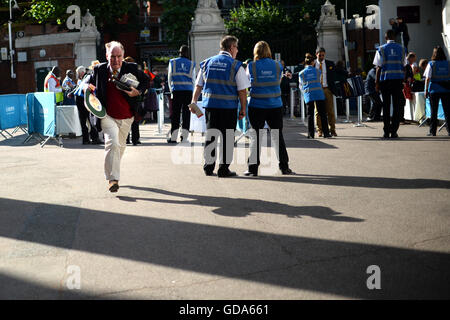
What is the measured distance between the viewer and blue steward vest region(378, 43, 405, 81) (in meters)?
13.3

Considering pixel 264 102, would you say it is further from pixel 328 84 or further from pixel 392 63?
pixel 328 84

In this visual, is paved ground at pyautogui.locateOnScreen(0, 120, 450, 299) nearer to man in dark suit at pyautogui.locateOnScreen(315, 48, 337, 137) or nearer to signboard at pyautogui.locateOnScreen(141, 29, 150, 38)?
man in dark suit at pyautogui.locateOnScreen(315, 48, 337, 137)

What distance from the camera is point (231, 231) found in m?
5.89

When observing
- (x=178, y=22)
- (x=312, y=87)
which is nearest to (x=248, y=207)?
(x=312, y=87)

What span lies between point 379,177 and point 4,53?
38297 mm

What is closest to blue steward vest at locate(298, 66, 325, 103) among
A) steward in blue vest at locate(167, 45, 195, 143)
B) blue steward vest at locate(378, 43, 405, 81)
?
blue steward vest at locate(378, 43, 405, 81)

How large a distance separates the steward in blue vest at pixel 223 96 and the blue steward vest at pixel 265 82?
0.64 feet

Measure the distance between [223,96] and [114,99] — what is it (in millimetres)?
1714

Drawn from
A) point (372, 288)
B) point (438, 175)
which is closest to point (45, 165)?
point (438, 175)

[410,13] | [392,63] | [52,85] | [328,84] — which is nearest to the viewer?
[392,63]

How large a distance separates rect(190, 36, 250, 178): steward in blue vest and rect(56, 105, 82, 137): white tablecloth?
7772mm

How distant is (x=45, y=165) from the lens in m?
11.5

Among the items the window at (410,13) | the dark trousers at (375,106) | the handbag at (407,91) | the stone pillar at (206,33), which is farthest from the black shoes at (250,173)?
the window at (410,13)
